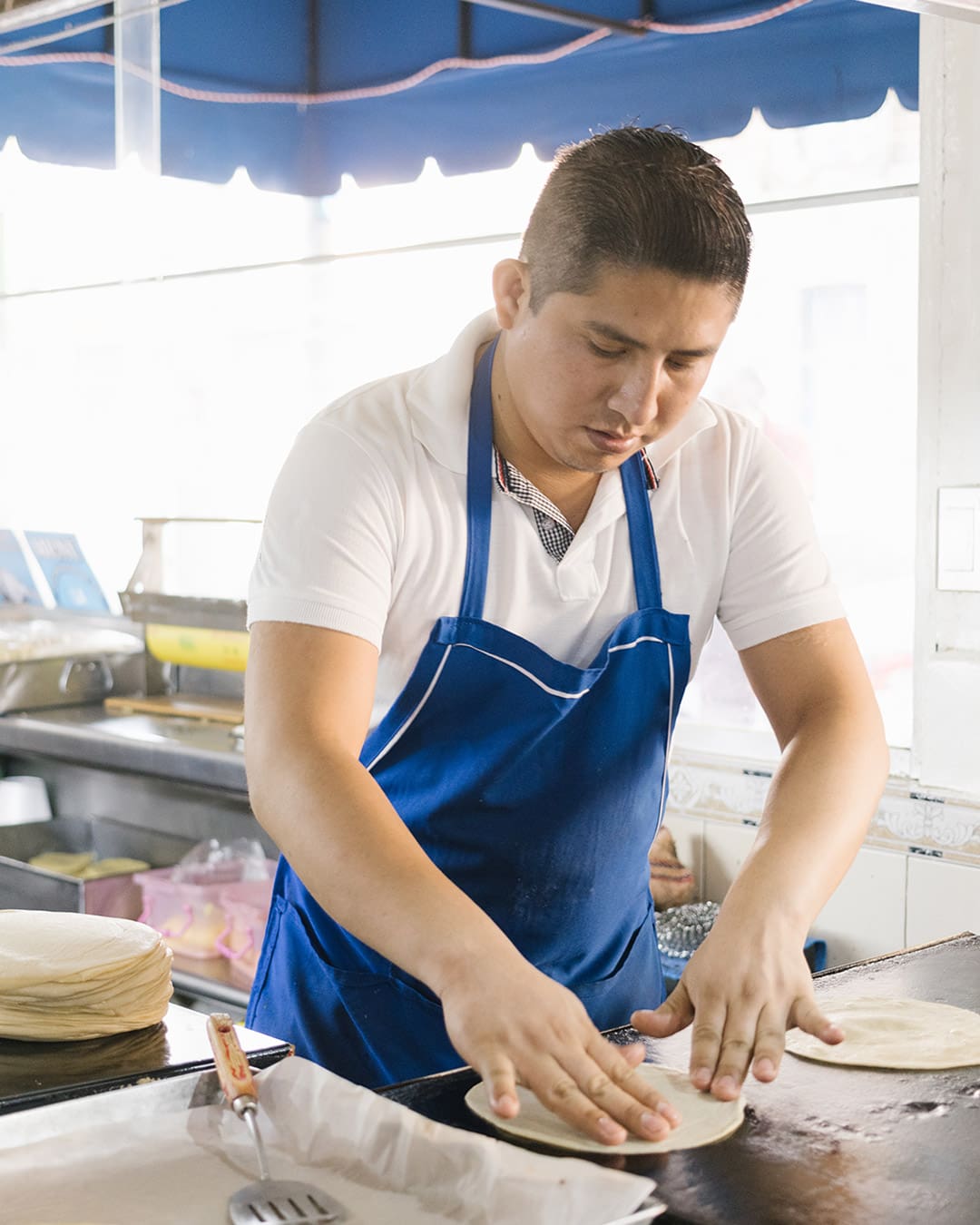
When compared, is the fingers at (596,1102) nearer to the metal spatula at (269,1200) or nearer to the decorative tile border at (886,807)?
the metal spatula at (269,1200)

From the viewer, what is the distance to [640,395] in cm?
149

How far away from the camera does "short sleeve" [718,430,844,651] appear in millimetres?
1780

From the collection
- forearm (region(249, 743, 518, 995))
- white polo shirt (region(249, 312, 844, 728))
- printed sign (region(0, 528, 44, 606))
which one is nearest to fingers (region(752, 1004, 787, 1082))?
forearm (region(249, 743, 518, 995))

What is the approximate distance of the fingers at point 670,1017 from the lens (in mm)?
1440

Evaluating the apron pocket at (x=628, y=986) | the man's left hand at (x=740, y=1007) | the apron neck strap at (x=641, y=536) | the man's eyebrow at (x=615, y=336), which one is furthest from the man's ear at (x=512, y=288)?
the apron pocket at (x=628, y=986)

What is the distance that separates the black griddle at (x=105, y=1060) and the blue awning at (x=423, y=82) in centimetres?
221

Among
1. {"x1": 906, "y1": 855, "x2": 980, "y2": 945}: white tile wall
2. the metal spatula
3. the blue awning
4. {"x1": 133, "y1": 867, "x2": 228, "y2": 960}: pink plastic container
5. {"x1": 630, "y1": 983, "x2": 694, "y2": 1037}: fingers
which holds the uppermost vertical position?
the blue awning

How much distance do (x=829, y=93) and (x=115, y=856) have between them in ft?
8.21

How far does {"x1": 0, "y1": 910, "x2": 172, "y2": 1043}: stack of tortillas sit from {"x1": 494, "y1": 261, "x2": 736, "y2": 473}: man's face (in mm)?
675

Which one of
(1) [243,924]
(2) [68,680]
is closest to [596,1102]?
(1) [243,924]

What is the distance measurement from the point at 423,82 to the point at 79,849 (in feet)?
7.07

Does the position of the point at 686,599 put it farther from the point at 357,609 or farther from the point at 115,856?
the point at 115,856

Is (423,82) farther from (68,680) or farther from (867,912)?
(867,912)

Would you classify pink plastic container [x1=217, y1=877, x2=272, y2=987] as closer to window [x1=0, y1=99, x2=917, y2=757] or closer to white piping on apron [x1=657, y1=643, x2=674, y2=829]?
window [x1=0, y1=99, x2=917, y2=757]
